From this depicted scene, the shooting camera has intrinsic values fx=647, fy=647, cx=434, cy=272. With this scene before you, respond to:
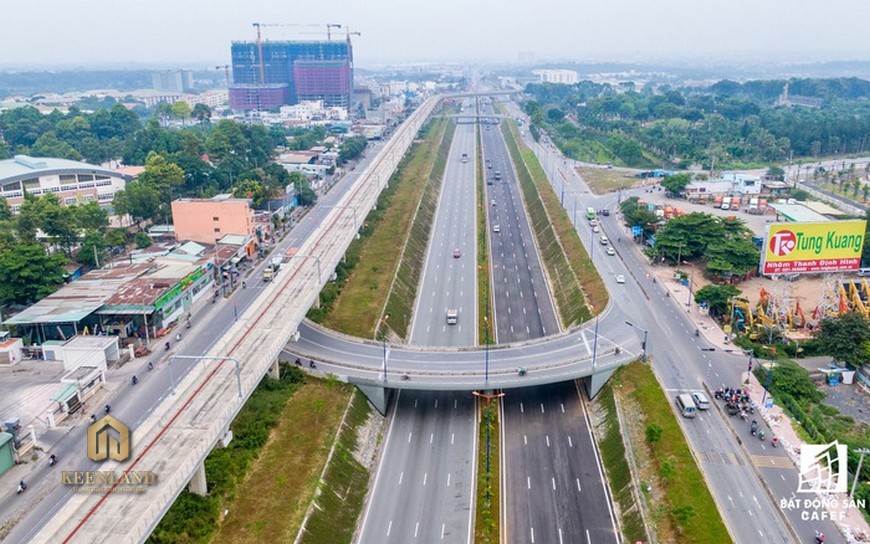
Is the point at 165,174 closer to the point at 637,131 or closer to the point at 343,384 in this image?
the point at 343,384

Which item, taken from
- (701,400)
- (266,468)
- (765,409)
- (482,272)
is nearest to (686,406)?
(701,400)

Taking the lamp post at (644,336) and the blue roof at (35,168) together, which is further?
the blue roof at (35,168)

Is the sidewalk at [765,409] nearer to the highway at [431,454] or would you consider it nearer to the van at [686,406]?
the van at [686,406]

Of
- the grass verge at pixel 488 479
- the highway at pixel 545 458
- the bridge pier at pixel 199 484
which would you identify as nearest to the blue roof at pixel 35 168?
the highway at pixel 545 458

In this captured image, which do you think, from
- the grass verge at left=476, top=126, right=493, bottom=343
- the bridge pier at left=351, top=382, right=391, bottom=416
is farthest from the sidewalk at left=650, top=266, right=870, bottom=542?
the bridge pier at left=351, top=382, right=391, bottom=416

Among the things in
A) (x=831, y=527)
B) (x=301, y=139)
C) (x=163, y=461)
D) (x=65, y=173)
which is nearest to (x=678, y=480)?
(x=831, y=527)

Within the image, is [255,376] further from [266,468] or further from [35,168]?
[35,168]
